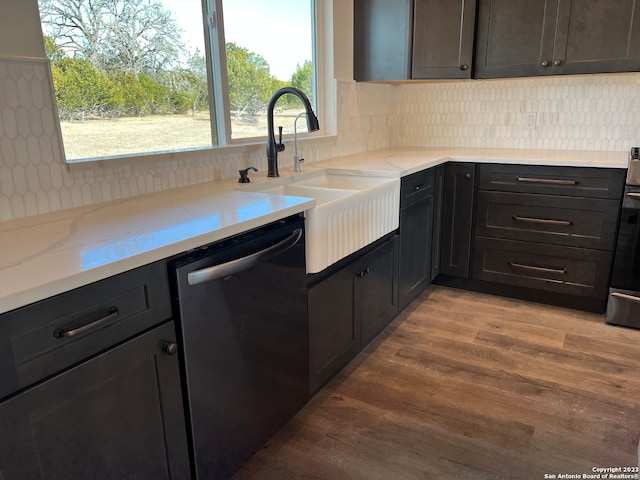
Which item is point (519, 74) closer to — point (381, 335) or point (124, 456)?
point (381, 335)

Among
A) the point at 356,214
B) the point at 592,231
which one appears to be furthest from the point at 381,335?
the point at 592,231

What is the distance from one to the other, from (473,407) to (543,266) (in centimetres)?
→ 130

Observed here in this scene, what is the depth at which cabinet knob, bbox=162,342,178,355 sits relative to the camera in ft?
4.07

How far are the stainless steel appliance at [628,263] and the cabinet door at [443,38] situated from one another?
1.14 meters

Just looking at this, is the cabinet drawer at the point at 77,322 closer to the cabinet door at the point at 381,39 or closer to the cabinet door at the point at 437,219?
the cabinet door at the point at 437,219

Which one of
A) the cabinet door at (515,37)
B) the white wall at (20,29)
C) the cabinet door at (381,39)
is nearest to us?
the white wall at (20,29)

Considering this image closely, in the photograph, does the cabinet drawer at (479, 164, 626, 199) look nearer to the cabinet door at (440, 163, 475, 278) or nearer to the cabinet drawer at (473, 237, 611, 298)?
the cabinet door at (440, 163, 475, 278)

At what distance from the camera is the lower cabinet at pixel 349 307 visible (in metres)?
1.94

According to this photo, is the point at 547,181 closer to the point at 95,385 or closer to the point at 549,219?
the point at 549,219

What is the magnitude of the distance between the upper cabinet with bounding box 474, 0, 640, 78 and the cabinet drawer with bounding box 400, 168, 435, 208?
78 cm

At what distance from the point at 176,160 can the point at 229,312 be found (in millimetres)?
864

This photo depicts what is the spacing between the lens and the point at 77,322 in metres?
1.04

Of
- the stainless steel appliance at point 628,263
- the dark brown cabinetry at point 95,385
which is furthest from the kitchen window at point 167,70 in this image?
the stainless steel appliance at point 628,263

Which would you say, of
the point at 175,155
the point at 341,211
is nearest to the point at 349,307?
the point at 341,211
